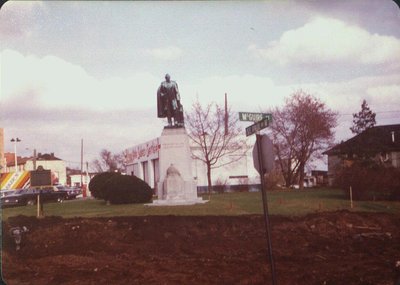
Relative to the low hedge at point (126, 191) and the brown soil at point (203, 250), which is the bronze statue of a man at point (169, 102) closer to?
the low hedge at point (126, 191)

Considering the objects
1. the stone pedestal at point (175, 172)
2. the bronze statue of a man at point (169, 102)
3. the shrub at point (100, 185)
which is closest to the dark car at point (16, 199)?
the shrub at point (100, 185)

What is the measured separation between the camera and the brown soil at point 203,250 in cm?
823

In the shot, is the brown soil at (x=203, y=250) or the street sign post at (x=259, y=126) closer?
the street sign post at (x=259, y=126)

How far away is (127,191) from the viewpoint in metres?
21.0

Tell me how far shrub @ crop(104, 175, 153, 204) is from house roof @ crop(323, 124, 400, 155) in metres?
14.9

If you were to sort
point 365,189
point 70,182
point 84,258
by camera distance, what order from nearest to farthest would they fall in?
point 84,258
point 365,189
point 70,182

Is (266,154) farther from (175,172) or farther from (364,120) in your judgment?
(364,120)

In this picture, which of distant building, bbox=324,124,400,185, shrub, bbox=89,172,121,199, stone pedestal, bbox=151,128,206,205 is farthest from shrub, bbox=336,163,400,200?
shrub, bbox=89,172,121,199

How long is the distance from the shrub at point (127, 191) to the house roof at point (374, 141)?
48.9 feet

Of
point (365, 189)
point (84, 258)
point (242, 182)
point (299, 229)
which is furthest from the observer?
point (242, 182)

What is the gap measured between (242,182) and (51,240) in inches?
1303

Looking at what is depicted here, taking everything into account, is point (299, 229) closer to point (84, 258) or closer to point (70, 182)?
point (84, 258)

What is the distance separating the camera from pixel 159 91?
69.3ft

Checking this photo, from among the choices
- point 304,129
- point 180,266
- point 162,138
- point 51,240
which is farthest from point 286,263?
point 304,129
